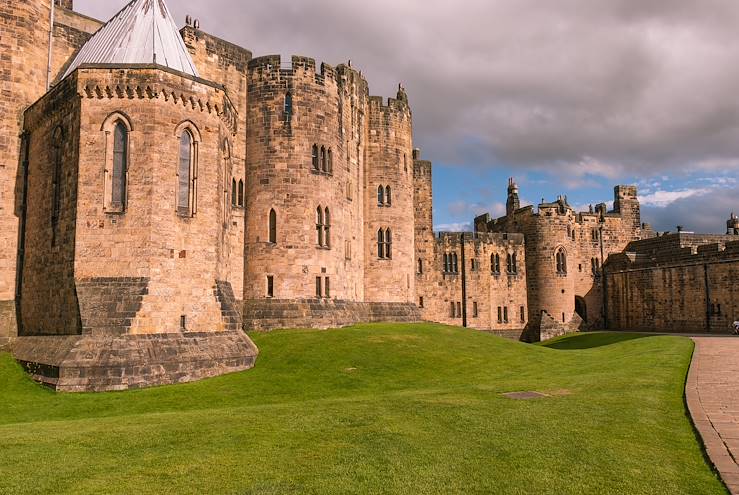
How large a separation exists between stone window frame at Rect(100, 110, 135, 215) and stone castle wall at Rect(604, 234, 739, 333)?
38.5 metres

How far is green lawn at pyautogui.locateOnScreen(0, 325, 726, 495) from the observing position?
28.0 ft

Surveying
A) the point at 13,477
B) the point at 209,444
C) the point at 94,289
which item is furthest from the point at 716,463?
the point at 94,289

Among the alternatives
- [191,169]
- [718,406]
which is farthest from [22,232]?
[718,406]

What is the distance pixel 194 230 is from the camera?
22.6 m

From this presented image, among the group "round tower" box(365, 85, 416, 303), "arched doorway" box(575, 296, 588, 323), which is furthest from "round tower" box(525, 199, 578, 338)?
"round tower" box(365, 85, 416, 303)

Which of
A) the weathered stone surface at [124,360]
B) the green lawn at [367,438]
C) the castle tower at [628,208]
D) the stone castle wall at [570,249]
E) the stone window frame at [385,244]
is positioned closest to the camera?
the green lawn at [367,438]

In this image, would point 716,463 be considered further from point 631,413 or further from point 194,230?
point 194,230

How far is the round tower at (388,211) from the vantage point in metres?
38.7

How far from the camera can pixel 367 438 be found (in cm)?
1089

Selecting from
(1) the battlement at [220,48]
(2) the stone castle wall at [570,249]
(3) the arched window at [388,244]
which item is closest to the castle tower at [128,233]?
(1) the battlement at [220,48]

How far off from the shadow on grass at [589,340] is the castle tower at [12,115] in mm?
32275

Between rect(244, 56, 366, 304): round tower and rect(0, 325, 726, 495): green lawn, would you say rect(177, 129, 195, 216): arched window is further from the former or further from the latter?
rect(244, 56, 366, 304): round tower

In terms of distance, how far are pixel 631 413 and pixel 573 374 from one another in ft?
26.9

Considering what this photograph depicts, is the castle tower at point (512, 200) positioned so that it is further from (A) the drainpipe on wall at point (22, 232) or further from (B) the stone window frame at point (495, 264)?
(A) the drainpipe on wall at point (22, 232)
